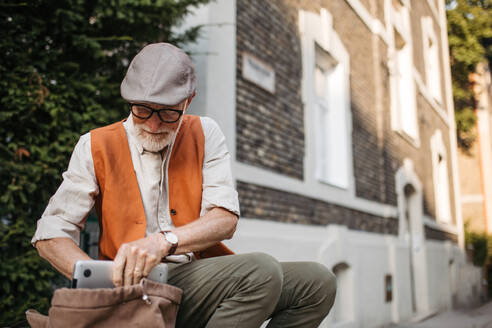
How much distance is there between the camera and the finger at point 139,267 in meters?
1.52

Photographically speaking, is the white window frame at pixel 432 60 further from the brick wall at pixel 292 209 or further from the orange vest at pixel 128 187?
the orange vest at pixel 128 187

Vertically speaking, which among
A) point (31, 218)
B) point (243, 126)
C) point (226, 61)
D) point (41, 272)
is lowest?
point (41, 272)

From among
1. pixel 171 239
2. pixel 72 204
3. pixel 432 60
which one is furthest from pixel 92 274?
pixel 432 60

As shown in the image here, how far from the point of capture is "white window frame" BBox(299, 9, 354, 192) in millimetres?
6742

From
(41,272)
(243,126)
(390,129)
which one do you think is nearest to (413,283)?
(390,129)

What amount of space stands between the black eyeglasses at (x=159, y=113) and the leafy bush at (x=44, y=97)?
1331mm

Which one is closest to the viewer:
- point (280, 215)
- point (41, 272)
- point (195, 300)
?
point (195, 300)

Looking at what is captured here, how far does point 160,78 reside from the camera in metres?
1.77

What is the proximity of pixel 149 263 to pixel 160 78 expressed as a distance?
662mm

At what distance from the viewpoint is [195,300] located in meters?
1.75

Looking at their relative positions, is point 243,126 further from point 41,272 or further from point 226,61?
point 41,272

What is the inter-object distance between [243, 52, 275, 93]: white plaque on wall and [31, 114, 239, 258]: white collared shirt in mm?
3032

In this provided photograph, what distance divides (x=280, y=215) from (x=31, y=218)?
113 inches

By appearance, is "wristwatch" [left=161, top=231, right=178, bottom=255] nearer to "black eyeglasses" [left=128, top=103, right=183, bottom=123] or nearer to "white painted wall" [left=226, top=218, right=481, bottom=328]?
"black eyeglasses" [left=128, top=103, right=183, bottom=123]
